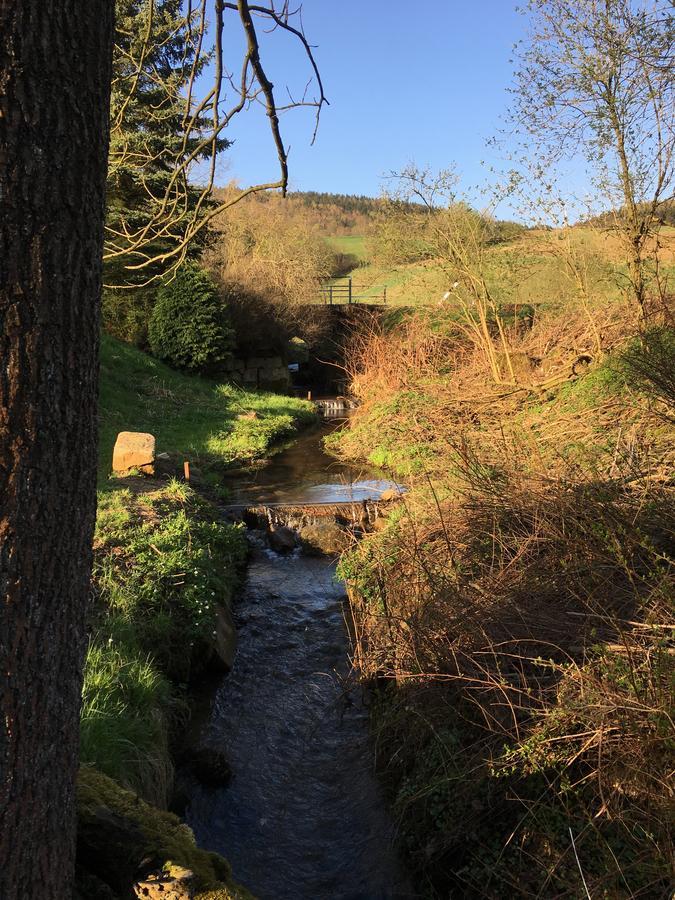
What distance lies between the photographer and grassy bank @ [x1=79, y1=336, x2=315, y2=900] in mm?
2049

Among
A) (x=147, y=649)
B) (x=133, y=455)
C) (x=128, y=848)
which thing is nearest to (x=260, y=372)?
(x=133, y=455)

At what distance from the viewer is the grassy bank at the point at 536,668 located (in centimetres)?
266

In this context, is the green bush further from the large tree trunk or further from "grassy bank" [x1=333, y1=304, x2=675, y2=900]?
the large tree trunk

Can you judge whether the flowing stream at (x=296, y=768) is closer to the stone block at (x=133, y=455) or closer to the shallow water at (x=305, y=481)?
the stone block at (x=133, y=455)

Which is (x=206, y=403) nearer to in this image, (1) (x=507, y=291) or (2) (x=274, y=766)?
(1) (x=507, y=291)

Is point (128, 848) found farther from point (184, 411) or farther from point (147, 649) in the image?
point (184, 411)

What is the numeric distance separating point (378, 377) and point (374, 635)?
36.3ft

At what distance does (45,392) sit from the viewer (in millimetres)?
1412

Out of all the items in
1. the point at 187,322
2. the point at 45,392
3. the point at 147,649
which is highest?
the point at 187,322

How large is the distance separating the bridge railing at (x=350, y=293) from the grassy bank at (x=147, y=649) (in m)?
18.4

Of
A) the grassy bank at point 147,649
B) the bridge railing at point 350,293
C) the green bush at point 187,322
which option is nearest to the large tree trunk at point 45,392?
the grassy bank at point 147,649

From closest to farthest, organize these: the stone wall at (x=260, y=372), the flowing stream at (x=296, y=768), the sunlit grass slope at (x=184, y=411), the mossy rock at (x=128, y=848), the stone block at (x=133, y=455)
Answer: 1. the mossy rock at (x=128, y=848)
2. the flowing stream at (x=296, y=768)
3. the stone block at (x=133, y=455)
4. the sunlit grass slope at (x=184, y=411)
5. the stone wall at (x=260, y=372)

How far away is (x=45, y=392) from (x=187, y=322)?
1720cm

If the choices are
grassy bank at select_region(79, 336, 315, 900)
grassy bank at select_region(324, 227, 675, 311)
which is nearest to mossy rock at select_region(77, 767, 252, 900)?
grassy bank at select_region(79, 336, 315, 900)
